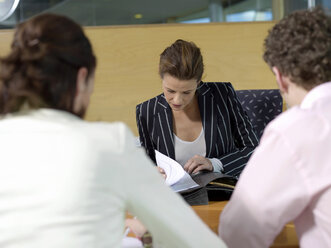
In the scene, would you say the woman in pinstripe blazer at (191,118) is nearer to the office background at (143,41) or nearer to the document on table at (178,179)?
the document on table at (178,179)

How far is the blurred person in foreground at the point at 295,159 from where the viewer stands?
105 centimetres

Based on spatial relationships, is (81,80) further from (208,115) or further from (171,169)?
(208,115)

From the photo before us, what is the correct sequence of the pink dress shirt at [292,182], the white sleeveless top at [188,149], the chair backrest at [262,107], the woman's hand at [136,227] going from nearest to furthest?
the pink dress shirt at [292,182] < the woman's hand at [136,227] < the white sleeveless top at [188,149] < the chair backrest at [262,107]

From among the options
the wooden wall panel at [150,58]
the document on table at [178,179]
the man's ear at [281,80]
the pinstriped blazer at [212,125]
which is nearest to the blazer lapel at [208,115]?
the pinstriped blazer at [212,125]

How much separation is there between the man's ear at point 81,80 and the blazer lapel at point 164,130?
1371 millimetres

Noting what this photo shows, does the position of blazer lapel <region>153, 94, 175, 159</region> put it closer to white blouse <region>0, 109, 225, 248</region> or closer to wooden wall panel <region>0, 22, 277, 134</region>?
wooden wall panel <region>0, 22, 277, 134</region>

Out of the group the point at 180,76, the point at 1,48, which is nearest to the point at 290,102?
the point at 180,76

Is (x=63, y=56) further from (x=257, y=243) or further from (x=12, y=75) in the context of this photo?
(x=257, y=243)

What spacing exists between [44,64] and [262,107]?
6.59ft

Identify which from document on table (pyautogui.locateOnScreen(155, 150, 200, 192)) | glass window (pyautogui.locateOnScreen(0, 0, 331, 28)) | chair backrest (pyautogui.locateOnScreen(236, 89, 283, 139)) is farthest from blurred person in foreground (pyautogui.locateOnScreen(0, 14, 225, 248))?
glass window (pyautogui.locateOnScreen(0, 0, 331, 28))

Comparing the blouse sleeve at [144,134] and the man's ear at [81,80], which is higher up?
the man's ear at [81,80]

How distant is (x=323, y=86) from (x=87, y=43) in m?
0.58

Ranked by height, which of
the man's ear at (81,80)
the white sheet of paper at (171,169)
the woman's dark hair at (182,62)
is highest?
the man's ear at (81,80)

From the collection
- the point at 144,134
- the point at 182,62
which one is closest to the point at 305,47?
the point at 182,62
